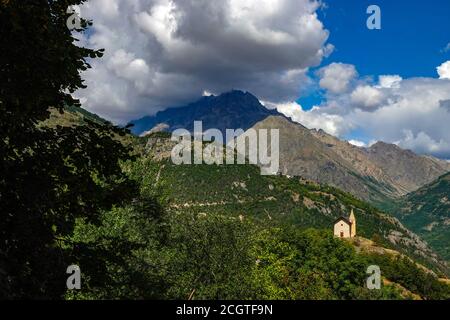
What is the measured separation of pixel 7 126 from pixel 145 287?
6337 millimetres

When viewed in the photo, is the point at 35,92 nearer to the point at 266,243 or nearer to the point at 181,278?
the point at 181,278

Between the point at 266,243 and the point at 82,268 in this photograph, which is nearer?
the point at 82,268

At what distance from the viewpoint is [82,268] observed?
1298cm

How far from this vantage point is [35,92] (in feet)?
38.3

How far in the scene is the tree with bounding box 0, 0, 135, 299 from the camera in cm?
1137

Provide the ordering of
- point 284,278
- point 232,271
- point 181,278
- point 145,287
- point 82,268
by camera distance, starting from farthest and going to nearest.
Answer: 1. point 284,278
2. point 232,271
3. point 181,278
4. point 145,287
5. point 82,268

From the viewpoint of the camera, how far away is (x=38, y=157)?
1230 cm

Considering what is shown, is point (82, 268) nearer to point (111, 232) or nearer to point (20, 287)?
point (20, 287)

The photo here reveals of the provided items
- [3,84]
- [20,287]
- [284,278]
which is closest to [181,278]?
[20,287]

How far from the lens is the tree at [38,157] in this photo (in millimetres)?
11367

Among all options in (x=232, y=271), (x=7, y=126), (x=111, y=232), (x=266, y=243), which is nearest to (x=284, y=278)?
(x=266, y=243)

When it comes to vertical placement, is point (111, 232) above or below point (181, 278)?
above

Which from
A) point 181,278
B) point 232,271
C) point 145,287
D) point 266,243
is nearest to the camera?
point 145,287

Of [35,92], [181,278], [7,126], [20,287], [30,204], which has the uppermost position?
[35,92]
